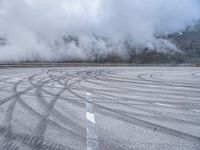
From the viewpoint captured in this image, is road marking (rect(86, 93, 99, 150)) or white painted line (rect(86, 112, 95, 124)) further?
white painted line (rect(86, 112, 95, 124))

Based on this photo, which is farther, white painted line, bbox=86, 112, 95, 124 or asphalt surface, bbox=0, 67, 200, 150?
white painted line, bbox=86, 112, 95, 124

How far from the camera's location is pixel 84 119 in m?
6.47

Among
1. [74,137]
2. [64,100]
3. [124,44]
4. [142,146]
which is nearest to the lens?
[142,146]

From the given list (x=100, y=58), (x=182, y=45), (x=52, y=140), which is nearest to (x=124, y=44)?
(x=100, y=58)

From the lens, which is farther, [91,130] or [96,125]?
[96,125]

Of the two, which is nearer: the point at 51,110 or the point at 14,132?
the point at 14,132

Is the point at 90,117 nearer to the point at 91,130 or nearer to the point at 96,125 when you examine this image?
the point at 96,125

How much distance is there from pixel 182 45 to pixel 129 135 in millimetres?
81249

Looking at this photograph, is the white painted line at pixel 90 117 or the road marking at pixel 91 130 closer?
the road marking at pixel 91 130

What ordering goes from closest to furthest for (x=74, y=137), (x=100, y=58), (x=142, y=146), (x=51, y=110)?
1. (x=142, y=146)
2. (x=74, y=137)
3. (x=51, y=110)
4. (x=100, y=58)

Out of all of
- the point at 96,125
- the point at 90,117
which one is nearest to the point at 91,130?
the point at 96,125

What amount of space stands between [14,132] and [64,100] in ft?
13.2

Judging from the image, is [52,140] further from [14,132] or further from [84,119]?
[84,119]

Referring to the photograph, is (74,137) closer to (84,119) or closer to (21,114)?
(84,119)
